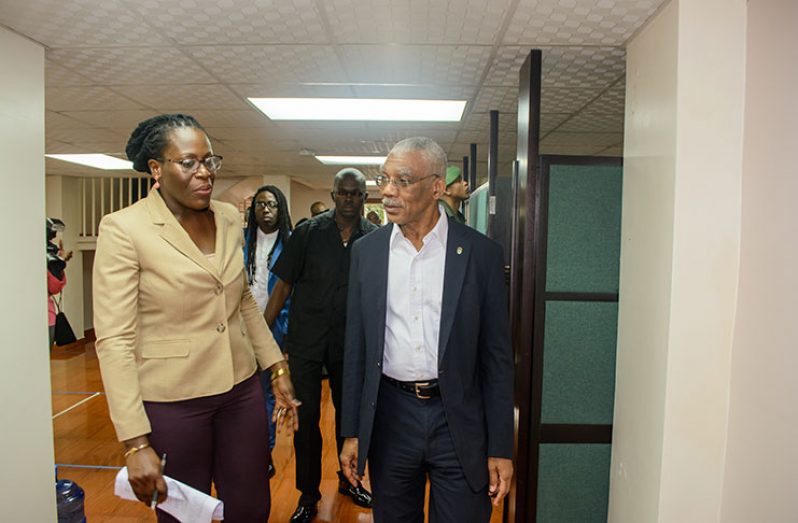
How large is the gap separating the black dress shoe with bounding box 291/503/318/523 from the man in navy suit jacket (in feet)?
3.15

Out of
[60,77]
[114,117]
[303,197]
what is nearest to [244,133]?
[114,117]

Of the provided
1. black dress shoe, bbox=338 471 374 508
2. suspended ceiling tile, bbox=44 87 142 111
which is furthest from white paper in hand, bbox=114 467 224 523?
suspended ceiling tile, bbox=44 87 142 111

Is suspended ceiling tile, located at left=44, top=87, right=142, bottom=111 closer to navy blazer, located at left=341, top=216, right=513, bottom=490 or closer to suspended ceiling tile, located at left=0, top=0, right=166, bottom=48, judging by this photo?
suspended ceiling tile, located at left=0, top=0, right=166, bottom=48

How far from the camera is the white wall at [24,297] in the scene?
1674 millimetres

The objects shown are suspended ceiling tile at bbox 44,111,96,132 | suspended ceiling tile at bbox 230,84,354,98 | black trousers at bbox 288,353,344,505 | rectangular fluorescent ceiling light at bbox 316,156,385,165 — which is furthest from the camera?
rectangular fluorescent ceiling light at bbox 316,156,385,165

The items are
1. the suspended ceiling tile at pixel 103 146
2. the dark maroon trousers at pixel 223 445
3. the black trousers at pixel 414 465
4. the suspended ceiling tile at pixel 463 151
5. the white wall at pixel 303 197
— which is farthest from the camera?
the white wall at pixel 303 197

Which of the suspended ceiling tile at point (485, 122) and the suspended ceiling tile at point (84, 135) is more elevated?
the suspended ceiling tile at point (485, 122)

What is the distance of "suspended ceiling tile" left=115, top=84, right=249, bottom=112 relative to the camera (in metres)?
2.60

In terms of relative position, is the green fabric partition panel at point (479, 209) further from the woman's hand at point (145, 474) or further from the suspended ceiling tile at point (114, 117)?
the woman's hand at point (145, 474)

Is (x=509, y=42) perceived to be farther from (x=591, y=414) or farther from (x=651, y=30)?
(x=591, y=414)

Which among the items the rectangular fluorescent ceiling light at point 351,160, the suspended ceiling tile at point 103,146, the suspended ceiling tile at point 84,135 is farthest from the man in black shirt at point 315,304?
the rectangular fluorescent ceiling light at point 351,160

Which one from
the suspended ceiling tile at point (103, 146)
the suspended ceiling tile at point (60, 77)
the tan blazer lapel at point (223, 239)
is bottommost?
the tan blazer lapel at point (223, 239)

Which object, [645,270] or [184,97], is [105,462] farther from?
[645,270]

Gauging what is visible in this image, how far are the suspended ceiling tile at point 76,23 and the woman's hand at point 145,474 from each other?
1.35 m
